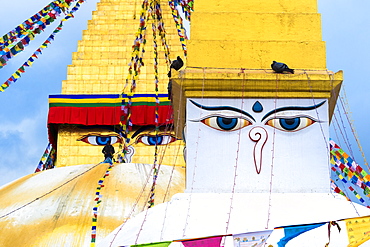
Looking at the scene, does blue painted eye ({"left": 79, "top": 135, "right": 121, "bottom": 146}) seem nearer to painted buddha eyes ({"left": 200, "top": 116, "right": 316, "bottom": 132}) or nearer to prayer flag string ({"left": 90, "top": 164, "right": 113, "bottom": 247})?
prayer flag string ({"left": 90, "top": 164, "right": 113, "bottom": 247})

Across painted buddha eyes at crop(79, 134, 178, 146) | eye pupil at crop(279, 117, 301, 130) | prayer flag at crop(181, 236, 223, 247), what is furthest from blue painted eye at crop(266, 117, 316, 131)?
painted buddha eyes at crop(79, 134, 178, 146)

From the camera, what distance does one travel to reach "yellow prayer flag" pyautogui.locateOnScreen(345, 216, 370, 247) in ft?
23.0

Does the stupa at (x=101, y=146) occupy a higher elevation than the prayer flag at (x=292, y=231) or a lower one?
higher

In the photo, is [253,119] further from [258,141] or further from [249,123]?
[258,141]

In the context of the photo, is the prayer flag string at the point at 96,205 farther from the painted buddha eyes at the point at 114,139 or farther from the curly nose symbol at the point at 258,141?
the curly nose symbol at the point at 258,141

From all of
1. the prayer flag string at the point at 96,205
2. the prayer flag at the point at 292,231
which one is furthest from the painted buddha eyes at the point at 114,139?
the prayer flag at the point at 292,231

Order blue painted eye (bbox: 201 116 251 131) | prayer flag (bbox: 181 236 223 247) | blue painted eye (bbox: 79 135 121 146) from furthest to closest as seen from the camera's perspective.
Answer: blue painted eye (bbox: 79 135 121 146)
blue painted eye (bbox: 201 116 251 131)
prayer flag (bbox: 181 236 223 247)

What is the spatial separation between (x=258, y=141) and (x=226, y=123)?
0.38 metres

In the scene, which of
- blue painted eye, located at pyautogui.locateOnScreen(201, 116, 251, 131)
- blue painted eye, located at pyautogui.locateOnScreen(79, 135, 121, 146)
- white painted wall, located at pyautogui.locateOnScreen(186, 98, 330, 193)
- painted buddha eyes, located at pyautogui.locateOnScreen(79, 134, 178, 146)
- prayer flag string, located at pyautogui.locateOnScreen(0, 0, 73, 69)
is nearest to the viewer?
white painted wall, located at pyautogui.locateOnScreen(186, 98, 330, 193)

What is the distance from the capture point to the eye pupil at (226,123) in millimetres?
8203

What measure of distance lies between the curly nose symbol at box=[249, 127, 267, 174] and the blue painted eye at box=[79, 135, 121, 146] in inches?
447

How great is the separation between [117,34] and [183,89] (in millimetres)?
12908

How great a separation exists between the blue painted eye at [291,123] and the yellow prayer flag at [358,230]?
141cm

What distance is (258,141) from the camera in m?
8.16
